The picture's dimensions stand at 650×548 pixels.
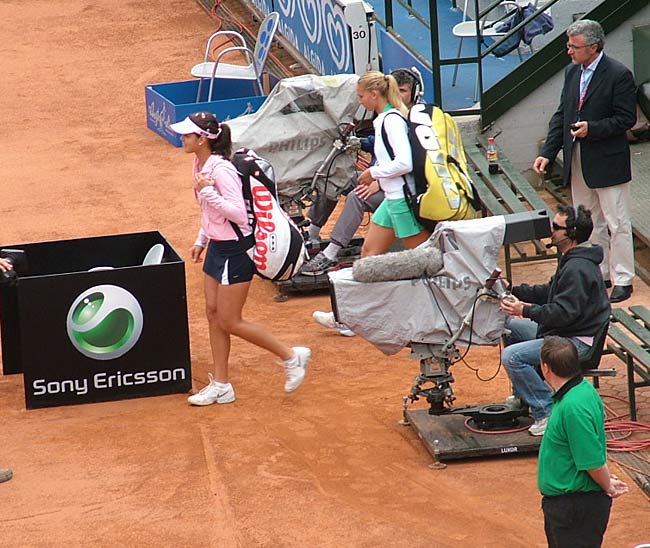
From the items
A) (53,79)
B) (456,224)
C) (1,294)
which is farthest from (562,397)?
(53,79)

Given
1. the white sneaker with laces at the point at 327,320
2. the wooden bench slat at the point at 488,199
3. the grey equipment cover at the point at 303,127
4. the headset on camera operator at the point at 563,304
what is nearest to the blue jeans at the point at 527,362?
the headset on camera operator at the point at 563,304

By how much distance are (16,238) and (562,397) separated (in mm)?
8882

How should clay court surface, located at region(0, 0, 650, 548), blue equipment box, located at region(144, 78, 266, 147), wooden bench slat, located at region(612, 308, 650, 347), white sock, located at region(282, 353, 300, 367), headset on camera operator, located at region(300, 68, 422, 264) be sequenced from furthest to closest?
blue equipment box, located at region(144, 78, 266, 147) < headset on camera operator, located at region(300, 68, 422, 264) < white sock, located at region(282, 353, 300, 367) < wooden bench slat, located at region(612, 308, 650, 347) < clay court surface, located at region(0, 0, 650, 548)

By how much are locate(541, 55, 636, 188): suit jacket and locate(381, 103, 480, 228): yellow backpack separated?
1.21 meters

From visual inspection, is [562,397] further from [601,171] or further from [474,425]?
[601,171]

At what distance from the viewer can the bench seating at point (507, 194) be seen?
11141 millimetres

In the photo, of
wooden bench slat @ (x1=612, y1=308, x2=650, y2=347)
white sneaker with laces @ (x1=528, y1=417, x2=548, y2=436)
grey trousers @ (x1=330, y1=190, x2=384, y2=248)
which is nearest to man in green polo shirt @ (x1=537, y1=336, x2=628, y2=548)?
white sneaker with laces @ (x1=528, y1=417, x2=548, y2=436)

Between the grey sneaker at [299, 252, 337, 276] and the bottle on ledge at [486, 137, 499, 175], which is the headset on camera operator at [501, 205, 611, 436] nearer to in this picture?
the grey sneaker at [299, 252, 337, 276]

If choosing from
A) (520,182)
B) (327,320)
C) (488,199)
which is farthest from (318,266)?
(520,182)

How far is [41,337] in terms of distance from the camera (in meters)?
9.09

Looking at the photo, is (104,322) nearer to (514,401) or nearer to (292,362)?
(292,362)

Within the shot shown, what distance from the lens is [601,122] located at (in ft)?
32.9

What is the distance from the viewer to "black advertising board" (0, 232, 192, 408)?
9086mm

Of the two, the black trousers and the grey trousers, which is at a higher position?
the black trousers
